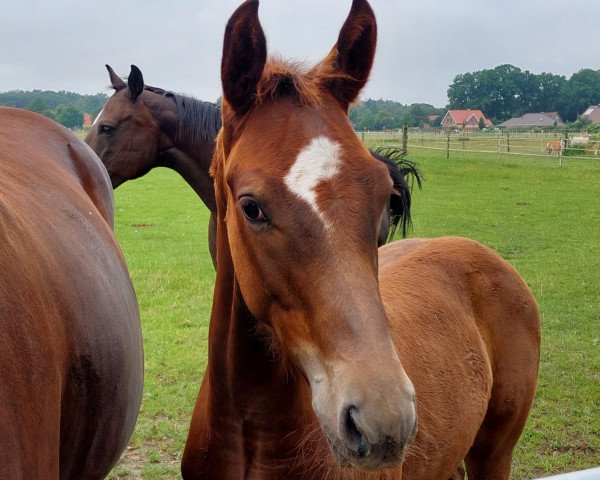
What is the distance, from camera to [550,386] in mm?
5055

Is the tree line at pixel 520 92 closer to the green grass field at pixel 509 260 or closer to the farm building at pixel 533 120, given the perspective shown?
the farm building at pixel 533 120

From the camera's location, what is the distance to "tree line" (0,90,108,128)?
11.9 meters

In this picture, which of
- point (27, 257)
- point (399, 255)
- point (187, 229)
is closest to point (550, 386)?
point (399, 255)

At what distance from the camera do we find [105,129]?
5.20m

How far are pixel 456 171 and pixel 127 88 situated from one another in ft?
55.4

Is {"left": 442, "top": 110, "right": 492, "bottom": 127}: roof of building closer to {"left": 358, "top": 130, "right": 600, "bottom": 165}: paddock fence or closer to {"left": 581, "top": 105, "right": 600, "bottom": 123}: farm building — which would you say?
{"left": 581, "top": 105, "right": 600, "bottom": 123}: farm building

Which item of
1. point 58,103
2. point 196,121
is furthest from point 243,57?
point 58,103

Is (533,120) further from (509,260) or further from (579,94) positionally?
(509,260)

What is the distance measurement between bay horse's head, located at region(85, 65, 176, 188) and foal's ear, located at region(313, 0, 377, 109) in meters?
3.46

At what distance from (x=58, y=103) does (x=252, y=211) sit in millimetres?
16579

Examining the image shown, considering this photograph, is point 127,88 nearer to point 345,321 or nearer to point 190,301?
point 190,301

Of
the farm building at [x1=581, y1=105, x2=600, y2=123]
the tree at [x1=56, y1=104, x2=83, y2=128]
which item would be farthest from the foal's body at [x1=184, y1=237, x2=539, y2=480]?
the farm building at [x1=581, y1=105, x2=600, y2=123]

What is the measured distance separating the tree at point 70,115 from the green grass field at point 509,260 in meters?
2.41

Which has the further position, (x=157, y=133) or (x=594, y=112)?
(x=594, y=112)
